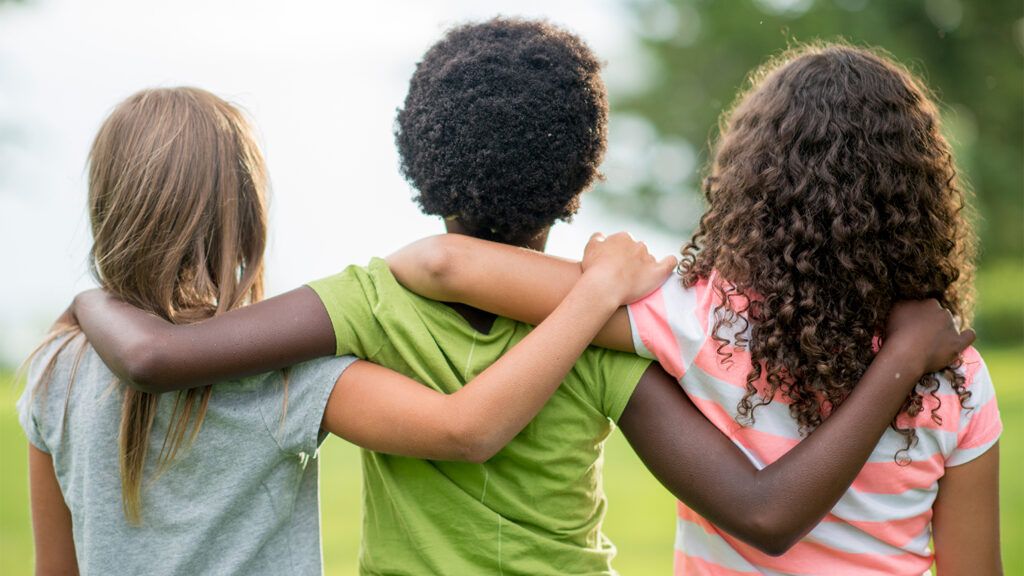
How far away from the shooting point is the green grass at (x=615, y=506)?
5027 millimetres

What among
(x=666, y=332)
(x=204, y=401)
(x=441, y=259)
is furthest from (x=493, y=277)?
(x=204, y=401)

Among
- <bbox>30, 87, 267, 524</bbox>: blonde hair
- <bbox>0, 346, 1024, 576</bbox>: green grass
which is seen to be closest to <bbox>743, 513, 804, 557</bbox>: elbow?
<bbox>30, 87, 267, 524</bbox>: blonde hair

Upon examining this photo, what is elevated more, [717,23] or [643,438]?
[717,23]

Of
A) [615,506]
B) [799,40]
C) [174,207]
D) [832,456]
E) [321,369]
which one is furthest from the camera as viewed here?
[799,40]

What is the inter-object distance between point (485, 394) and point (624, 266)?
0.34 m

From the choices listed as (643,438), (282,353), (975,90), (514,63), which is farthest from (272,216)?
(975,90)

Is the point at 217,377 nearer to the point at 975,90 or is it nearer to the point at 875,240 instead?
the point at 875,240

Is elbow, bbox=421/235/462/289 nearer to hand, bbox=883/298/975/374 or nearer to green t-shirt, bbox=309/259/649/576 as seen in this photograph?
green t-shirt, bbox=309/259/649/576

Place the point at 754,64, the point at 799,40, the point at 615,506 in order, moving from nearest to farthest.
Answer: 1. the point at 615,506
2. the point at 754,64
3. the point at 799,40

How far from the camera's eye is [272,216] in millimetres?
2029

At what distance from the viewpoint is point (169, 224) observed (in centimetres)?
185

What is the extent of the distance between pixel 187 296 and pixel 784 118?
3.76 ft

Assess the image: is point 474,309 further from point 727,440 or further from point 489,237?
point 727,440

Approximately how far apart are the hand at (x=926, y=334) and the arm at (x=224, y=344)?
0.97 m
